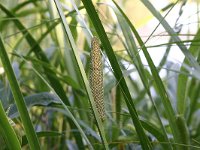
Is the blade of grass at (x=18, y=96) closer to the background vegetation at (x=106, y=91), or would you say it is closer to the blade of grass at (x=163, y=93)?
the background vegetation at (x=106, y=91)

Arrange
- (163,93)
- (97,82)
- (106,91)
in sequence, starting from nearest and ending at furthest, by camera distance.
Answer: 1. (97,82)
2. (163,93)
3. (106,91)

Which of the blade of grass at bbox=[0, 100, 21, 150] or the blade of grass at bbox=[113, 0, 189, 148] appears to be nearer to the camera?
the blade of grass at bbox=[0, 100, 21, 150]

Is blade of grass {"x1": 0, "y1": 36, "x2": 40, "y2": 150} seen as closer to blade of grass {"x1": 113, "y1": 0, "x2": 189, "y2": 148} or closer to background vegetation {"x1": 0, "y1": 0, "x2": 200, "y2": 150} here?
background vegetation {"x1": 0, "y1": 0, "x2": 200, "y2": 150}

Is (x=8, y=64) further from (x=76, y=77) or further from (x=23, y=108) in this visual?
A: (x=76, y=77)

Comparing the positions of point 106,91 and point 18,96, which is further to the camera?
point 106,91

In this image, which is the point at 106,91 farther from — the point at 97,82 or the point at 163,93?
the point at 97,82

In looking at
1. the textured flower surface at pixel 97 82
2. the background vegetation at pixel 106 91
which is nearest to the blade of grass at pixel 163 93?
the background vegetation at pixel 106 91

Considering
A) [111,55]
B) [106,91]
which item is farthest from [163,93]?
[106,91]

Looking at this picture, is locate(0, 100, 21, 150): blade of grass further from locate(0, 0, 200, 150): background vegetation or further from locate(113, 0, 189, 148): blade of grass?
locate(113, 0, 189, 148): blade of grass

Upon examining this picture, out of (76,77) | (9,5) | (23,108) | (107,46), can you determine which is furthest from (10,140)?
(9,5)

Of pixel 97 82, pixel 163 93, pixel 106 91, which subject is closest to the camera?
pixel 97 82

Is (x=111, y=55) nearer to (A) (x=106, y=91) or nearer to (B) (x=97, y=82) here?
(B) (x=97, y=82)

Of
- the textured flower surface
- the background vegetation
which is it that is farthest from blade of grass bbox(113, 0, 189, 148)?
the textured flower surface
